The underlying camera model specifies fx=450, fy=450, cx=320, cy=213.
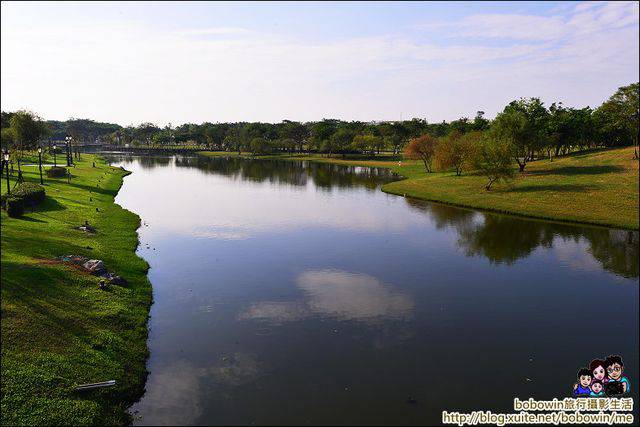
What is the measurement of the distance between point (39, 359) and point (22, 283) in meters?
8.29

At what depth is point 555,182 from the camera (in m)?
86.1

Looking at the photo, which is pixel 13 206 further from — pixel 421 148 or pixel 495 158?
pixel 421 148

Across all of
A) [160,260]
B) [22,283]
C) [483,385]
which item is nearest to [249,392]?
[483,385]

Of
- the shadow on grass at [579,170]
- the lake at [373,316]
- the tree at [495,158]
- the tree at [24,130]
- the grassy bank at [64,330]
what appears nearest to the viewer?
the grassy bank at [64,330]

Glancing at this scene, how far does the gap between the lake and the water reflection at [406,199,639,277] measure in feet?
1.04

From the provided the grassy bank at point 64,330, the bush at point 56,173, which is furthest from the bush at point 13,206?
the bush at point 56,173

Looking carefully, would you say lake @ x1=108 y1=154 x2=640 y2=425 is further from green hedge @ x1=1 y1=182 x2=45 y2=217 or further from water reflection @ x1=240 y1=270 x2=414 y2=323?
green hedge @ x1=1 y1=182 x2=45 y2=217

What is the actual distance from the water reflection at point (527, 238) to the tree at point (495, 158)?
15.9 metres

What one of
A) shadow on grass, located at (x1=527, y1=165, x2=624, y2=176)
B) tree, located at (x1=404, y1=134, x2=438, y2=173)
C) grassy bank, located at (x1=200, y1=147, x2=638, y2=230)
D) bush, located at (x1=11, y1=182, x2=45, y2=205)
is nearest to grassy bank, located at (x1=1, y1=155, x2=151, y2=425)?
bush, located at (x1=11, y1=182, x2=45, y2=205)

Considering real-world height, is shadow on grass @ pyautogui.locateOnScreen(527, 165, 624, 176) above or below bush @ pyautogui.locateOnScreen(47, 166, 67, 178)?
above

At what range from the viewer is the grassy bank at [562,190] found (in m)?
66.0

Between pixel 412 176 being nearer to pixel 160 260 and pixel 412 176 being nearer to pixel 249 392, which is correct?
pixel 160 260

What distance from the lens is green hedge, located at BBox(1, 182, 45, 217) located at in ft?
147

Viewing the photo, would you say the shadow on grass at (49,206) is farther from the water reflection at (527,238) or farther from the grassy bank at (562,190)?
the grassy bank at (562,190)
